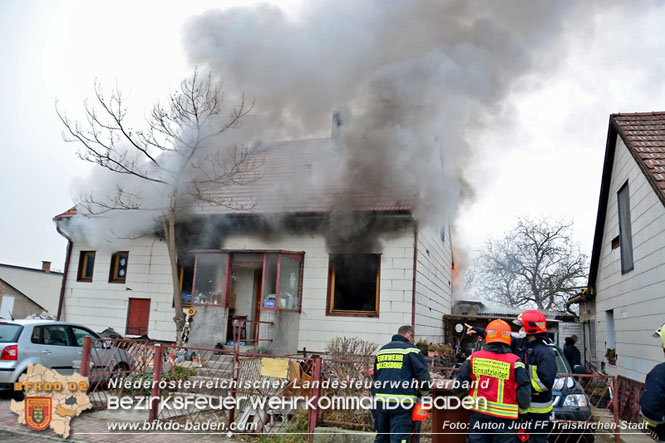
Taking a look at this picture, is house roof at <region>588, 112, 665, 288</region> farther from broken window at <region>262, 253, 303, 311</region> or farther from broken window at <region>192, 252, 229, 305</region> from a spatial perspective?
broken window at <region>192, 252, 229, 305</region>

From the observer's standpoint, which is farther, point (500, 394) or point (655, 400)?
point (500, 394)

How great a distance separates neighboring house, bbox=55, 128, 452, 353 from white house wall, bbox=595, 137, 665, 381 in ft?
15.0

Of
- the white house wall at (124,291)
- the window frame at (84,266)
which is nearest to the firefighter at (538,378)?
the white house wall at (124,291)

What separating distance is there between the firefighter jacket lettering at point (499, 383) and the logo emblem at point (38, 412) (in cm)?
589

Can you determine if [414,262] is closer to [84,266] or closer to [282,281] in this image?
→ [282,281]

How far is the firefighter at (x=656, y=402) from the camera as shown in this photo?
348 centimetres

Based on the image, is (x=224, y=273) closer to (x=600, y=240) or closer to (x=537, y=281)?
(x=600, y=240)

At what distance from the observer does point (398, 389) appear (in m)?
4.97

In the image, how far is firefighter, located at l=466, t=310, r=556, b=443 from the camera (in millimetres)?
4551

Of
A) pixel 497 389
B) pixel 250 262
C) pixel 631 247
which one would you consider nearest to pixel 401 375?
pixel 497 389

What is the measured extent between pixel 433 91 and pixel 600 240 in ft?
22.5

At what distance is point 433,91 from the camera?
11023 millimetres

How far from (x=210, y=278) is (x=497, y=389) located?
31.3ft

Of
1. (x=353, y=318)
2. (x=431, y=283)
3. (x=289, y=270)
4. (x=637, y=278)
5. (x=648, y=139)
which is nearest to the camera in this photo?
(x=648, y=139)
